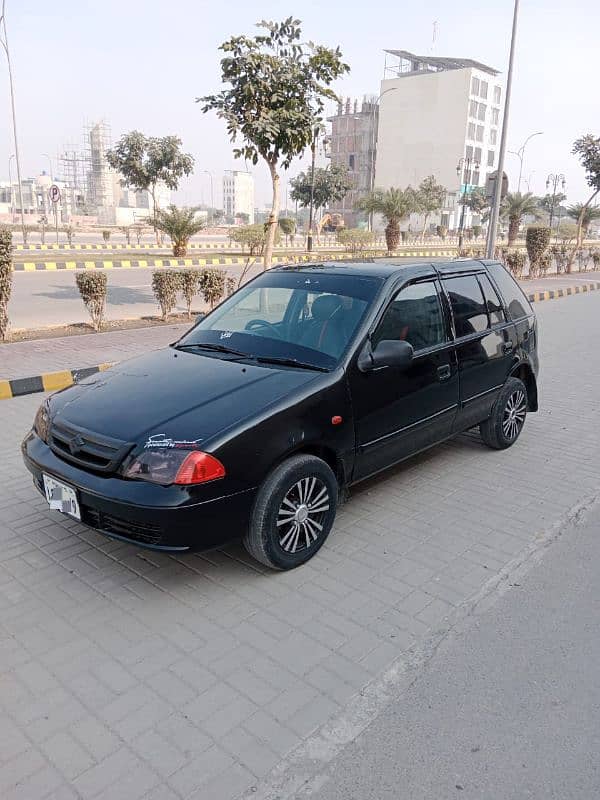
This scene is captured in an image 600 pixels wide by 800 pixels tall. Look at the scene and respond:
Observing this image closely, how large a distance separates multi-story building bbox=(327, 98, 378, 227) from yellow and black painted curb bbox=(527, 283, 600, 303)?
90.2m

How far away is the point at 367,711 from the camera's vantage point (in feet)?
8.84

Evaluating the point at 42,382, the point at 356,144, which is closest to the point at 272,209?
the point at 42,382

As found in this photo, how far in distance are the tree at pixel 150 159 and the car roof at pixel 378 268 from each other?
29457 mm

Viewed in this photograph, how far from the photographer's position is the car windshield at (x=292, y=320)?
13.5 feet

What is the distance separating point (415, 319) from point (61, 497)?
2548mm

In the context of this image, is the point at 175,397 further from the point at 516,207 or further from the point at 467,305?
the point at 516,207

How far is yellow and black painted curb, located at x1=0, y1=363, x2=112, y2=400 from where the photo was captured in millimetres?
Result: 7254

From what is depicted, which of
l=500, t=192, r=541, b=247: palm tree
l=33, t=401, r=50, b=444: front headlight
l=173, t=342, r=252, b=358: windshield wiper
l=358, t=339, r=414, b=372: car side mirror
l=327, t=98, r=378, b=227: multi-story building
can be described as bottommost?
l=33, t=401, r=50, b=444: front headlight

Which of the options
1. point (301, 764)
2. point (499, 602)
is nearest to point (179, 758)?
point (301, 764)

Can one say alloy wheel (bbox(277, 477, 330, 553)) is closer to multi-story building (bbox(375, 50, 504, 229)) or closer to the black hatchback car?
the black hatchback car

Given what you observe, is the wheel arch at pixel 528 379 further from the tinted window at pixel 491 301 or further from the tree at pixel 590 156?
the tree at pixel 590 156

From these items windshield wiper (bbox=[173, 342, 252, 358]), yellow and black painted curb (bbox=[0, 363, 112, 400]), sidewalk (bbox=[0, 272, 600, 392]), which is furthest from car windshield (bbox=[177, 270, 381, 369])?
sidewalk (bbox=[0, 272, 600, 392])

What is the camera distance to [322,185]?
184 feet

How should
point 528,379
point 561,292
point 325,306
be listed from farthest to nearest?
point 561,292 → point 528,379 → point 325,306
